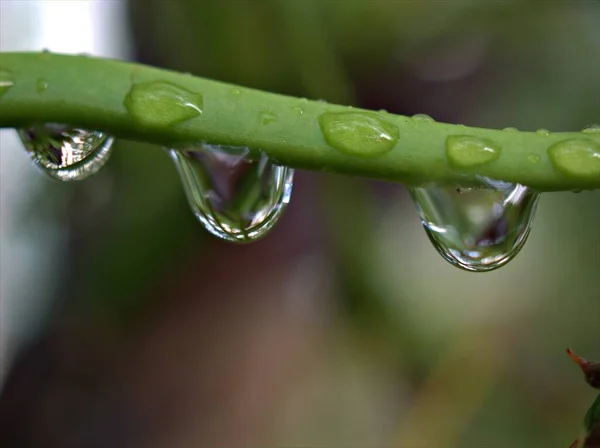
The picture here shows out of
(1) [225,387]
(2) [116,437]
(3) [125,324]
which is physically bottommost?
(2) [116,437]

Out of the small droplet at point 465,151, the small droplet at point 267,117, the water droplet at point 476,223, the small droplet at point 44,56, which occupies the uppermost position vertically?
the small droplet at point 44,56

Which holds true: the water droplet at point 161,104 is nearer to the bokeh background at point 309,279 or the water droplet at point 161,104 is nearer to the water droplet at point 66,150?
the water droplet at point 66,150

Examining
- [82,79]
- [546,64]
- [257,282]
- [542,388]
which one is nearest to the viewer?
[82,79]

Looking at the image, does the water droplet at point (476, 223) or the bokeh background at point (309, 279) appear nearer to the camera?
the water droplet at point (476, 223)

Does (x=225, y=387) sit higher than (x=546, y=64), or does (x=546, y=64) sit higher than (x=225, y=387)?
(x=546, y=64)

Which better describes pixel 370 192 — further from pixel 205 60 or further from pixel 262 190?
pixel 262 190

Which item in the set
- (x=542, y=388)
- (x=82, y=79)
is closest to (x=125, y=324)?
(x=542, y=388)

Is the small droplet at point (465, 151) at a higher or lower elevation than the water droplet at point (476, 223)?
higher

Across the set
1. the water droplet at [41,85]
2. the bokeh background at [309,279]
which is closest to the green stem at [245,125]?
the water droplet at [41,85]
